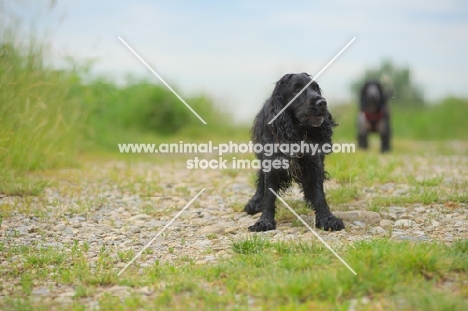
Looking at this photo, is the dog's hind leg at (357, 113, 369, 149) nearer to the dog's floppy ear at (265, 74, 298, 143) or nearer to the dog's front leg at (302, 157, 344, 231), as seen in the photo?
the dog's front leg at (302, 157, 344, 231)

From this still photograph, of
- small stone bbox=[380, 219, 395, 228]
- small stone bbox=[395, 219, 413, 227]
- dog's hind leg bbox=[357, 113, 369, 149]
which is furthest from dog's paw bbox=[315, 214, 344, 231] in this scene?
dog's hind leg bbox=[357, 113, 369, 149]

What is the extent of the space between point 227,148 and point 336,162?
485 cm

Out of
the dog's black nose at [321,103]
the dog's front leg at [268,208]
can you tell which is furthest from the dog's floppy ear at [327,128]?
the dog's front leg at [268,208]

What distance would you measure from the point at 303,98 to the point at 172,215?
5.75 feet

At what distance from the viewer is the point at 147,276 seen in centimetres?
388

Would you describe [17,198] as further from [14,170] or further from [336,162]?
[336,162]

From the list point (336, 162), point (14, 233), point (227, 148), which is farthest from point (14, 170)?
point (227, 148)

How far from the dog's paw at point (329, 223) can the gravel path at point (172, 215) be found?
0.28 ft

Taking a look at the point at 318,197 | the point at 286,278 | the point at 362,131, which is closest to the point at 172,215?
the point at 318,197

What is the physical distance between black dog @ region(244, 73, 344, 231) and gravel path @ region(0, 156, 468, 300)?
0.61 ft

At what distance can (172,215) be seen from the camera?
229 inches

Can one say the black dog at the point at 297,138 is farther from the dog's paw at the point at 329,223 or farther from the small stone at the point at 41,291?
the small stone at the point at 41,291

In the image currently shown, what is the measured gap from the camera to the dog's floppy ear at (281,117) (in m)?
5.01

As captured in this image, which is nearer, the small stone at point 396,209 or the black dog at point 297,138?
the black dog at point 297,138
